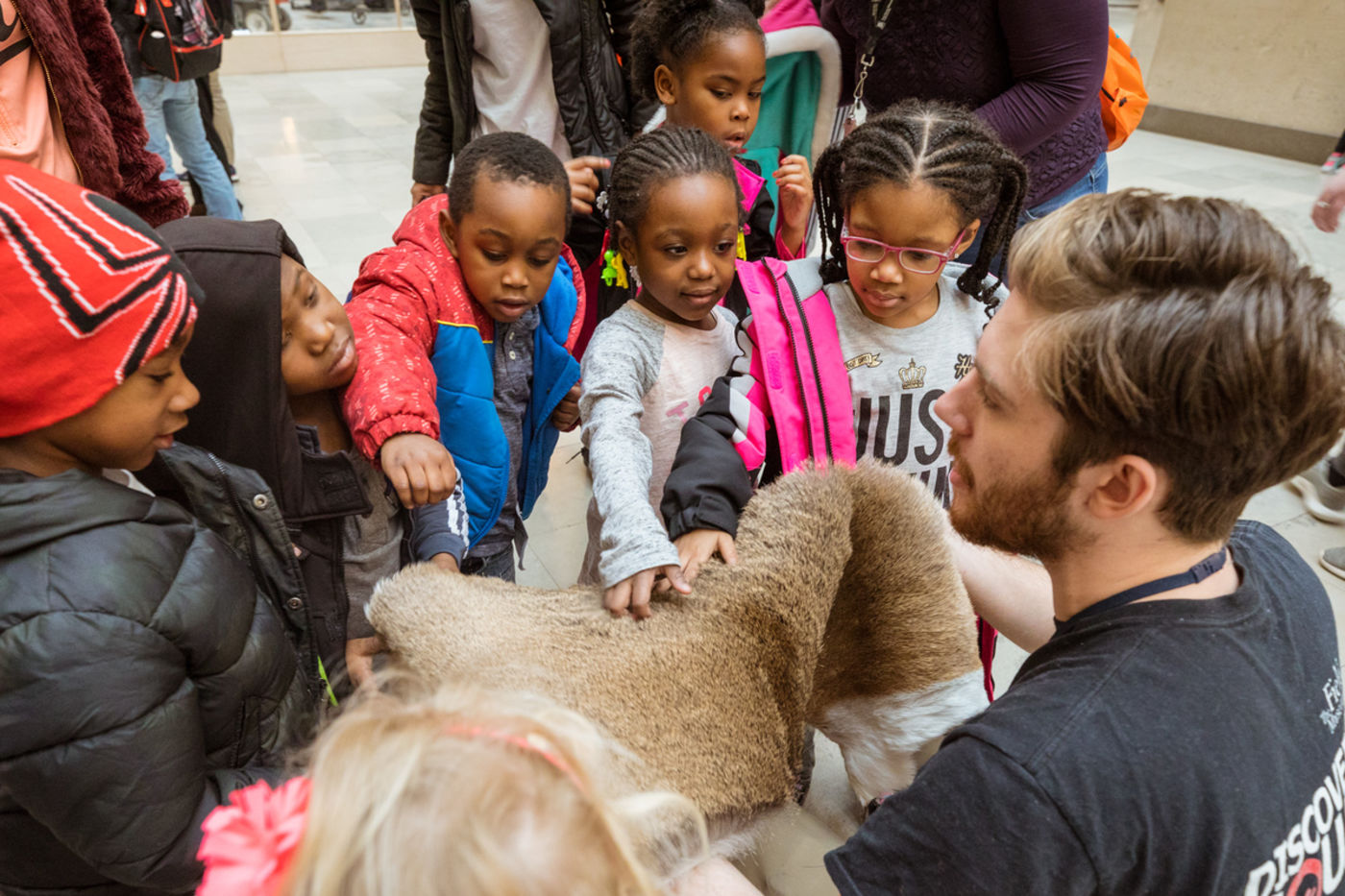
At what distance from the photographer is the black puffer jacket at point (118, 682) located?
992 mm

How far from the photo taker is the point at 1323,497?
343 centimetres

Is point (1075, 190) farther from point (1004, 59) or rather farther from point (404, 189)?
point (404, 189)

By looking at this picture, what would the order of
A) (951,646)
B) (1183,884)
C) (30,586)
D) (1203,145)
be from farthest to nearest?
(1203,145), (951,646), (30,586), (1183,884)

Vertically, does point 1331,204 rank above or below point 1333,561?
above

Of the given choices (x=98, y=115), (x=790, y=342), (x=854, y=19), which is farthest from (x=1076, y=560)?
(x=98, y=115)

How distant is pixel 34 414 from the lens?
1.03 meters

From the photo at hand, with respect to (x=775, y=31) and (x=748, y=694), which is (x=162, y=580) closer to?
(x=748, y=694)

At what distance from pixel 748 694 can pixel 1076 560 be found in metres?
0.47

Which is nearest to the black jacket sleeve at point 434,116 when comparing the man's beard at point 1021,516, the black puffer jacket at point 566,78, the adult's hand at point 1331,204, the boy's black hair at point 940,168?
the black puffer jacket at point 566,78

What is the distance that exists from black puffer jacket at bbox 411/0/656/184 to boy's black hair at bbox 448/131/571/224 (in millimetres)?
795

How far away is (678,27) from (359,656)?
1.78 meters

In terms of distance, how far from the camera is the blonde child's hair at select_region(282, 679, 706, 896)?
64 cm

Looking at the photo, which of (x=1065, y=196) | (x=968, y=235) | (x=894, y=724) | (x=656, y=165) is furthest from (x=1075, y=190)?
(x=894, y=724)

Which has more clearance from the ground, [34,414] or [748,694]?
[34,414]
